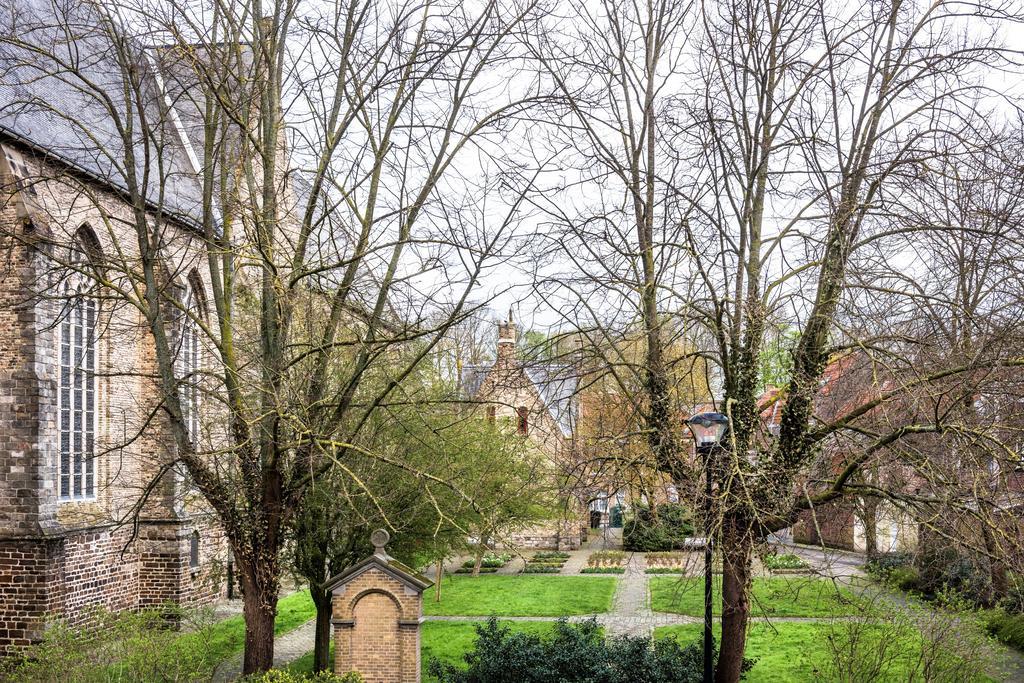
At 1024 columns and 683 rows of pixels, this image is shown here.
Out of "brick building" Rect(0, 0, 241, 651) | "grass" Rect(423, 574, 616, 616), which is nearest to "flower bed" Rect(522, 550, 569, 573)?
"grass" Rect(423, 574, 616, 616)

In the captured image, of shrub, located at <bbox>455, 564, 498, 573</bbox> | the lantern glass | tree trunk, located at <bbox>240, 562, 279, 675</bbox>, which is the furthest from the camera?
shrub, located at <bbox>455, 564, 498, 573</bbox>

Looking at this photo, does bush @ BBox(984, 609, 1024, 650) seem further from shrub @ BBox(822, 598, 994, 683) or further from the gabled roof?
the gabled roof

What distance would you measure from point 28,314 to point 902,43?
14.2 metres

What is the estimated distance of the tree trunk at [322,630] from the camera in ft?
49.4

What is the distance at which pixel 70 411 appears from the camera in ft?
59.6

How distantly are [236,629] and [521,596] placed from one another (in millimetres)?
7613

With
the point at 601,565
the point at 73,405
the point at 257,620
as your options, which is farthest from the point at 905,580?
the point at 73,405

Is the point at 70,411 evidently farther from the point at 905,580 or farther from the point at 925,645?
the point at 905,580

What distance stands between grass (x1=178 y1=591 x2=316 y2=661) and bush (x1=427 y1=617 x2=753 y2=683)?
3.36 m

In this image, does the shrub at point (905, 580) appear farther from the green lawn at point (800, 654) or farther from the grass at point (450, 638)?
the grass at point (450, 638)

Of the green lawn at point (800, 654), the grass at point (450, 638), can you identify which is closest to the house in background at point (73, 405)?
the grass at point (450, 638)

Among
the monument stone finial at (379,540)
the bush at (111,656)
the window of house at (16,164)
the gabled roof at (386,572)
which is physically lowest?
the bush at (111,656)

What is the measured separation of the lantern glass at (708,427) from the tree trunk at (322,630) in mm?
7812

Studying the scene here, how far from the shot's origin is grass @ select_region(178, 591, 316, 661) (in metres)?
13.3
